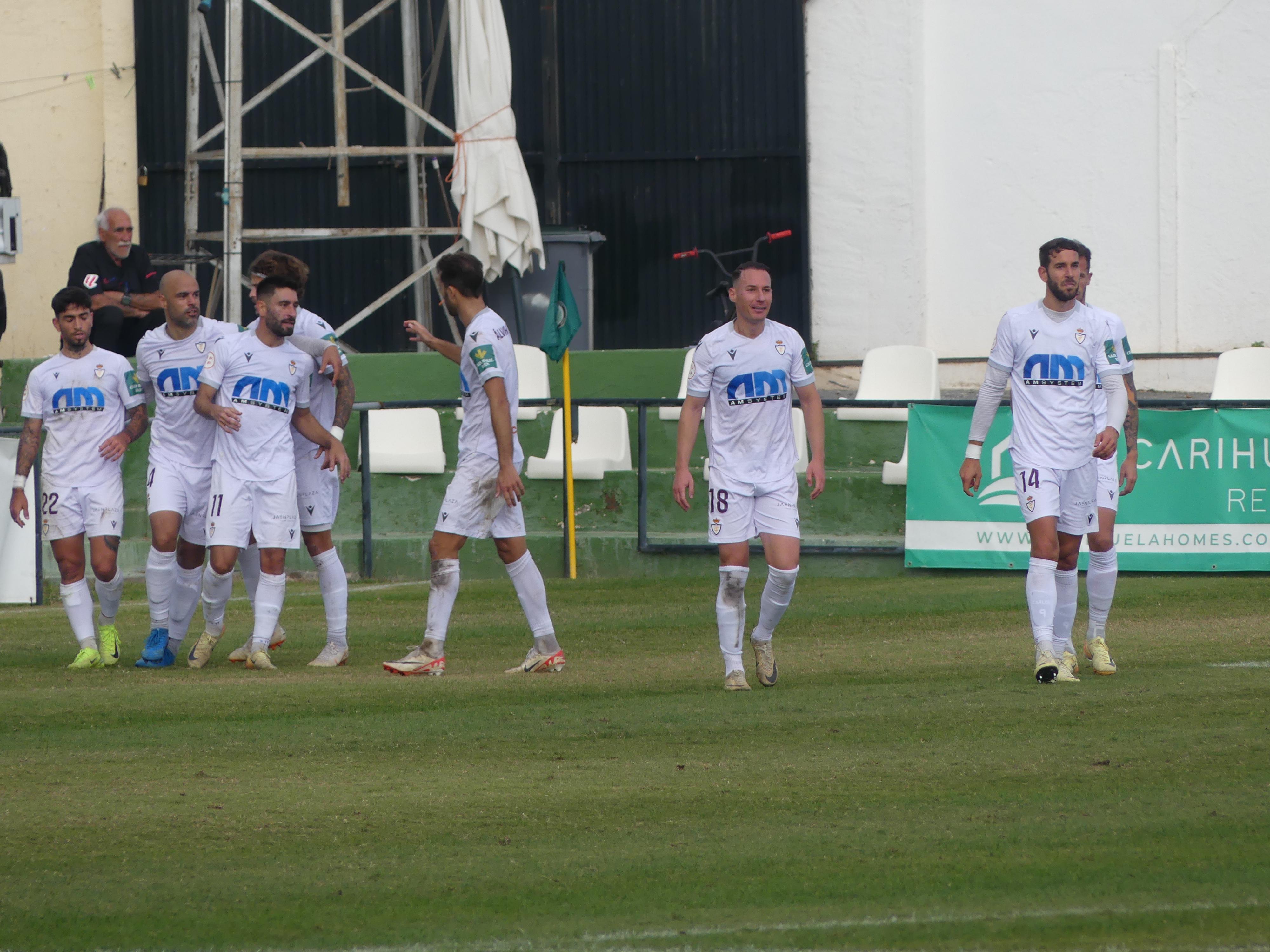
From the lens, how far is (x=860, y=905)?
184 inches

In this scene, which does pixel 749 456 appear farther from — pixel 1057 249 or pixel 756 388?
pixel 1057 249

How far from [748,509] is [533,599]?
4.59 feet

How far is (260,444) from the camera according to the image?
9.30 metres

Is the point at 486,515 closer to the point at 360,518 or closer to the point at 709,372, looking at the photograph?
the point at 709,372

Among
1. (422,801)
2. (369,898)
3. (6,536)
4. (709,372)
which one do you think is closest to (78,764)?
(422,801)

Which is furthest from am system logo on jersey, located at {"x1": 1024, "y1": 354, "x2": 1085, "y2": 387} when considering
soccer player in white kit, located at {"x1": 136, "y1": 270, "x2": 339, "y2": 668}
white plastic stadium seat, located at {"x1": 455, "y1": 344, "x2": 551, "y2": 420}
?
white plastic stadium seat, located at {"x1": 455, "y1": 344, "x2": 551, "y2": 420}

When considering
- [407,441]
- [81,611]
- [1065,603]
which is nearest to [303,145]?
[407,441]

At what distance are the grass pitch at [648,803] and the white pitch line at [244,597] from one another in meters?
2.94

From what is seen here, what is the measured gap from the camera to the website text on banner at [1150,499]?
1247 cm

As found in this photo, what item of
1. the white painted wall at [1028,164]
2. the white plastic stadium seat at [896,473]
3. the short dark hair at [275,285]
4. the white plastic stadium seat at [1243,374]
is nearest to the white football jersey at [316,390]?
the short dark hair at [275,285]

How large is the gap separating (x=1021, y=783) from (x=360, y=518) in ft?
29.4

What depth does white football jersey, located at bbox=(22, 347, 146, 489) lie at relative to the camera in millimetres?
9656

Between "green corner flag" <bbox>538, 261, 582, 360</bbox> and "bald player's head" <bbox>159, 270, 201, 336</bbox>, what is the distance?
175 inches

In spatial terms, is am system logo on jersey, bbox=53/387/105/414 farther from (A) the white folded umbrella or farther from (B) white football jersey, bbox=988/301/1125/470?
(A) the white folded umbrella
